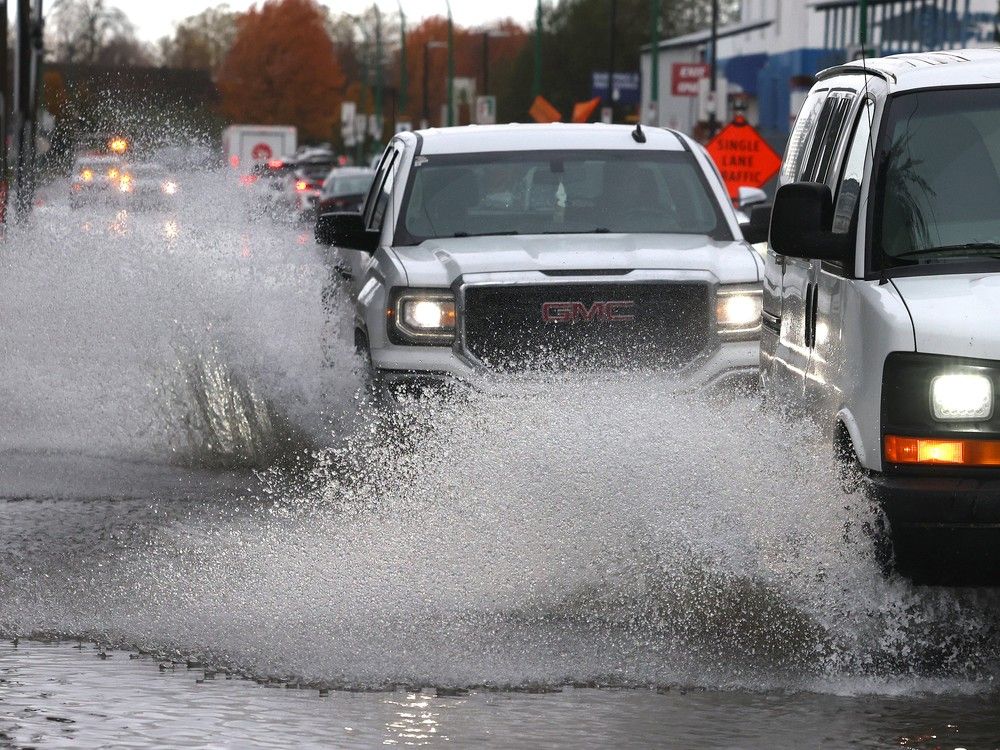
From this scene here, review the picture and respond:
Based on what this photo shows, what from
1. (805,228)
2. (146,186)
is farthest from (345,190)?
(805,228)

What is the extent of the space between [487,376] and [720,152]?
1820 cm

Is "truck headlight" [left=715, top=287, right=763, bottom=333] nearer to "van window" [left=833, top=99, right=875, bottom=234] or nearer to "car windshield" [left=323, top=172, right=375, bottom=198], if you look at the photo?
"van window" [left=833, top=99, right=875, bottom=234]

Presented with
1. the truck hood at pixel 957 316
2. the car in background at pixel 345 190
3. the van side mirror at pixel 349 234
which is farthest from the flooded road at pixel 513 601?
the car in background at pixel 345 190

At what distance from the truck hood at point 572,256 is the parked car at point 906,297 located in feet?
6.24

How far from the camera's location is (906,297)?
639 centimetres

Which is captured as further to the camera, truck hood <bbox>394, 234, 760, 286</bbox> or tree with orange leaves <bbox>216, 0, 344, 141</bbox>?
tree with orange leaves <bbox>216, 0, 344, 141</bbox>

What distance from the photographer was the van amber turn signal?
6.09 meters

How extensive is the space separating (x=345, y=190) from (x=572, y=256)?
1299 inches

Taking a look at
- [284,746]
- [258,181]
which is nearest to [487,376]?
[284,746]

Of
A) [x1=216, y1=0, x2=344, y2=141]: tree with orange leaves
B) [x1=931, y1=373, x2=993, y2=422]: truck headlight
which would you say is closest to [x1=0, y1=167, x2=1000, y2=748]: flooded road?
[x1=931, y1=373, x2=993, y2=422]: truck headlight

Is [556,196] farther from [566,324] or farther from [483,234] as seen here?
[566,324]

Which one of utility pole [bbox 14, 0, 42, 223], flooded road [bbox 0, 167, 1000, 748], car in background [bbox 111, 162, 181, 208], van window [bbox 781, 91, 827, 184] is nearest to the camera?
flooded road [bbox 0, 167, 1000, 748]

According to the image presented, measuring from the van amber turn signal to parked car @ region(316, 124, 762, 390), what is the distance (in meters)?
3.62

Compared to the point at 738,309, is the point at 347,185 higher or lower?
lower
